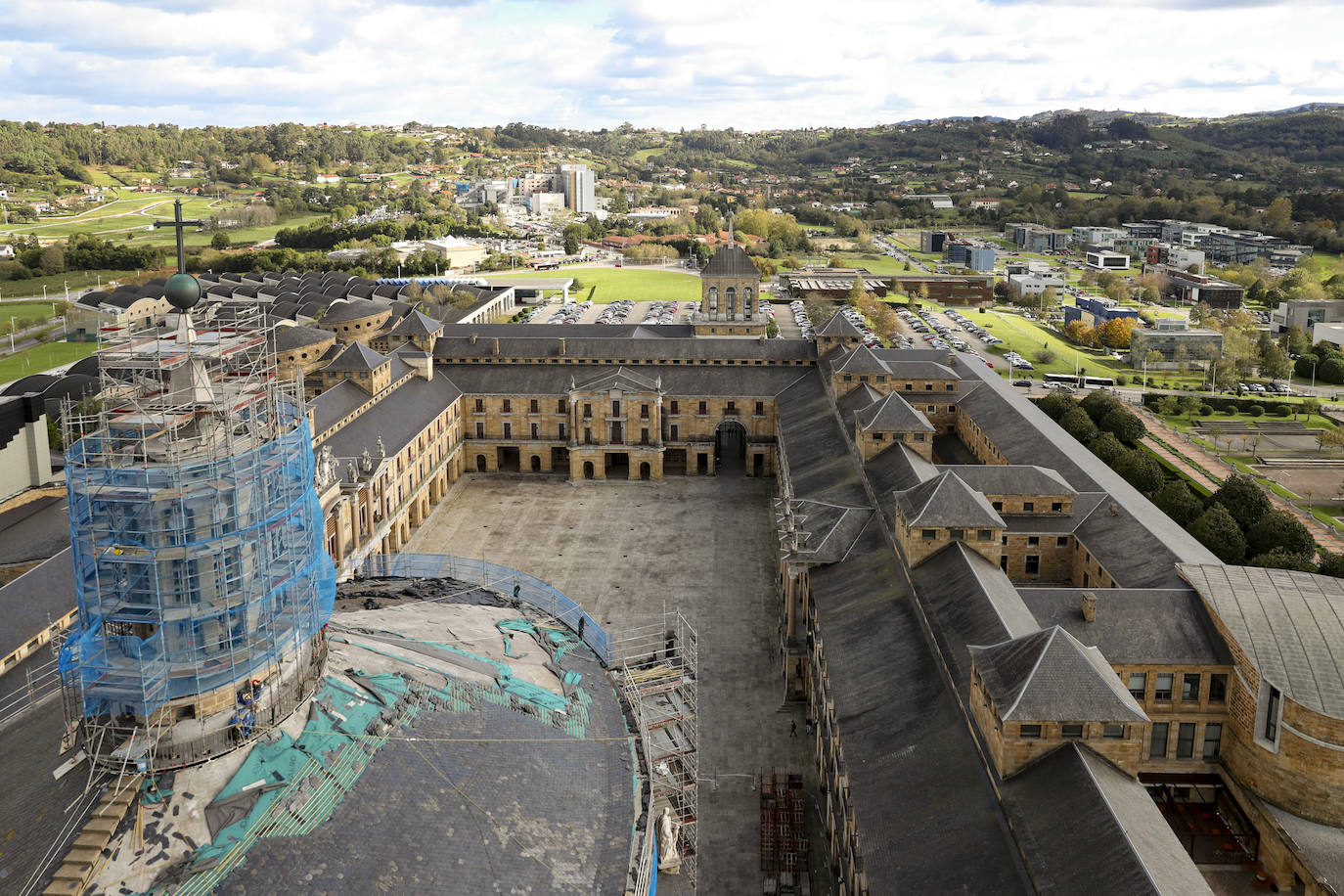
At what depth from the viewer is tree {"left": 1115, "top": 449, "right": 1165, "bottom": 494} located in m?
70.6

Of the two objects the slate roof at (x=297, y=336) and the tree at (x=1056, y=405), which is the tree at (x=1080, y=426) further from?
the slate roof at (x=297, y=336)

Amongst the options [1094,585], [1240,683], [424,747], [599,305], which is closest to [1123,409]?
Result: [1094,585]

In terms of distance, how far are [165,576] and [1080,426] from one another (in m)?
73.1

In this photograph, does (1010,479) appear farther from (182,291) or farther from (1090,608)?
(182,291)

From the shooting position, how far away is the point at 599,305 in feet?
556

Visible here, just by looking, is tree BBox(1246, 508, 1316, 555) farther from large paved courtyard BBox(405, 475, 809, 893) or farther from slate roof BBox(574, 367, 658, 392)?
slate roof BBox(574, 367, 658, 392)

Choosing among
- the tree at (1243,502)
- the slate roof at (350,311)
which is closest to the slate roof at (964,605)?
the tree at (1243,502)

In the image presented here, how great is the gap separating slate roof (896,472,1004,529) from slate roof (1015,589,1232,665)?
3779mm

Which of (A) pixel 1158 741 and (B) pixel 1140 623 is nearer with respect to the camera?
(A) pixel 1158 741

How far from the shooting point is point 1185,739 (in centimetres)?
4391

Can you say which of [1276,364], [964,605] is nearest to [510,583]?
A: [964,605]

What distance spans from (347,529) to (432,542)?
12.9 m

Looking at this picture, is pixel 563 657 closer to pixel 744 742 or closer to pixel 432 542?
pixel 744 742

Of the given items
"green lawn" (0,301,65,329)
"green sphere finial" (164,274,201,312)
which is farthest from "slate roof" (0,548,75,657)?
"green lawn" (0,301,65,329)
